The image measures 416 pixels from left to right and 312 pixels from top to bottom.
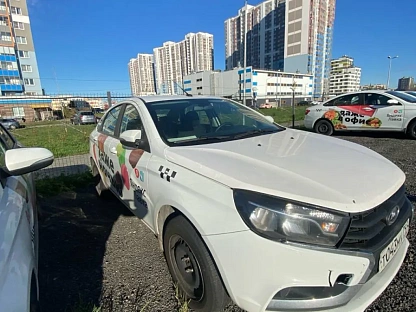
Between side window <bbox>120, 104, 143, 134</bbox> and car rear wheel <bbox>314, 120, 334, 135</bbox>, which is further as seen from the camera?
car rear wheel <bbox>314, 120, 334, 135</bbox>

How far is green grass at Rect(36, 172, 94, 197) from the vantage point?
4301 millimetres

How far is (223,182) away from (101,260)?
1777mm

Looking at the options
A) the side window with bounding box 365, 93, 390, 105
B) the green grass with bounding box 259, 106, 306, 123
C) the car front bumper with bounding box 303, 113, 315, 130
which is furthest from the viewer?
the green grass with bounding box 259, 106, 306, 123

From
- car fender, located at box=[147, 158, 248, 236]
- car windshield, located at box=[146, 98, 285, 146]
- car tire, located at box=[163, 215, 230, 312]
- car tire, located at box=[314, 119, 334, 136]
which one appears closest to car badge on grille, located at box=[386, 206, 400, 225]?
car fender, located at box=[147, 158, 248, 236]

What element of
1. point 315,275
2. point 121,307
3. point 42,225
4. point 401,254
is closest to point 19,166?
point 121,307

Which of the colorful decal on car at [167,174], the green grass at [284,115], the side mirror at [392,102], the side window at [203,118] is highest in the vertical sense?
the side window at [203,118]

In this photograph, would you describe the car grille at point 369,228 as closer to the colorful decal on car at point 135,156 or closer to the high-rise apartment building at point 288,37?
the colorful decal on car at point 135,156

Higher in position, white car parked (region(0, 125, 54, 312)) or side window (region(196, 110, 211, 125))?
side window (region(196, 110, 211, 125))

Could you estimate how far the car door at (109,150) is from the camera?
9.61 feet

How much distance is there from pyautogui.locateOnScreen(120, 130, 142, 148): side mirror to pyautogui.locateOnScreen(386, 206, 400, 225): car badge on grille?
1.97m

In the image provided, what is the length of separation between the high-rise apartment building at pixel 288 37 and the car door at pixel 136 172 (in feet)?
266

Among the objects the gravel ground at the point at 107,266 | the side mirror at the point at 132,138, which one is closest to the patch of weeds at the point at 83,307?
the gravel ground at the point at 107,266

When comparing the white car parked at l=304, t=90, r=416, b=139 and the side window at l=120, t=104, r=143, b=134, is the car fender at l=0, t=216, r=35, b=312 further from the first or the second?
the white car parked at l=304, t=90, r=416, b=139

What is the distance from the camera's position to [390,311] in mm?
1753
